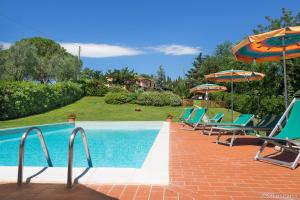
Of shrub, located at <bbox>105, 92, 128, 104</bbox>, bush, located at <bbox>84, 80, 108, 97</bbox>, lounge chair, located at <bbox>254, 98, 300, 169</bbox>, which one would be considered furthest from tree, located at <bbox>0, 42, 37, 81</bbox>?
lounge chair, located at <bbox>254, 98, 300, 169</bbox>

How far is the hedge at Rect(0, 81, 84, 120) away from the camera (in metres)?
18.2

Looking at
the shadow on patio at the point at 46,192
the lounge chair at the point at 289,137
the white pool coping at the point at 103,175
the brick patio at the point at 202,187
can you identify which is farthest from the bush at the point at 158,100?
the shadow on patio at the point at 46,192

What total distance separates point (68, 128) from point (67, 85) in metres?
10.9

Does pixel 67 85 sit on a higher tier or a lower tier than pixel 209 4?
lower

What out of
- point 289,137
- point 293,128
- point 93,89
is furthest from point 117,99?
point 289,137

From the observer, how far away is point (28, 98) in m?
20.1

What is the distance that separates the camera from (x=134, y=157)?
8.30 meters

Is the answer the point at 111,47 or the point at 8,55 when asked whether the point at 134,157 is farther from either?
the point at 111,47

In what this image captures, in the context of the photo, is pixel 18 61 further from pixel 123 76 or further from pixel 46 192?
pixel 46 192

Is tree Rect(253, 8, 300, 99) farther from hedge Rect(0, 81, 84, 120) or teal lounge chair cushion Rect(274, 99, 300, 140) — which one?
hedge Rect(0, 81, 84, 120)

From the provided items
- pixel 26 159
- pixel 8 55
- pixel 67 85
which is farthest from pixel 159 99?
pixel 8 55

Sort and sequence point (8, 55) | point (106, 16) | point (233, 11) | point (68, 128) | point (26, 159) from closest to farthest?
point (26, 159) → point (68, 128) → point (233, 11) → point (106, 16) → point (8, 55)

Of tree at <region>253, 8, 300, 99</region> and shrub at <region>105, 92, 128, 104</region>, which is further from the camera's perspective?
shrub at <region>105, 92, 128, 104</region>

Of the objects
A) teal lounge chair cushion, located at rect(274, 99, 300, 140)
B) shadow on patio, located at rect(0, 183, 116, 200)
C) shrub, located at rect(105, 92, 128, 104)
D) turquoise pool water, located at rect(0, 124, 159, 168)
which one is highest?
teal lounge chair cushion, located at rect(274, 99, 300, 140)
